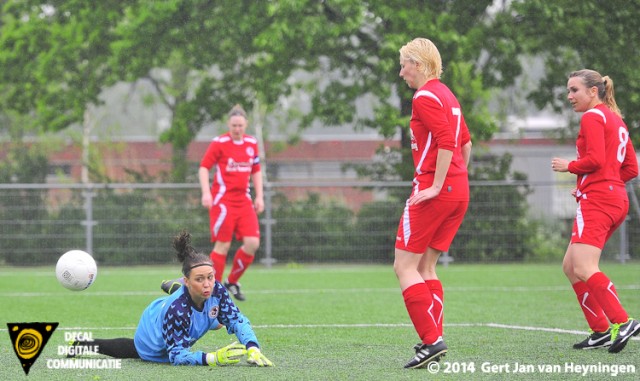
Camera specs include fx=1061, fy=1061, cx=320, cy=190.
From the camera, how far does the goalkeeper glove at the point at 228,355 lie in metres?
6.55

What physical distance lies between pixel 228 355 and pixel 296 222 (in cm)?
1379

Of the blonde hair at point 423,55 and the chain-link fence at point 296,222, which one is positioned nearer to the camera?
the blonde hair at point 423,55

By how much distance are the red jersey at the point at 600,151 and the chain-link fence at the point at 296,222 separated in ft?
39.6

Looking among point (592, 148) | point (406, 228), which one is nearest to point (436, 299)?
point (406, 228)

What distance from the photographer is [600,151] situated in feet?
24.5

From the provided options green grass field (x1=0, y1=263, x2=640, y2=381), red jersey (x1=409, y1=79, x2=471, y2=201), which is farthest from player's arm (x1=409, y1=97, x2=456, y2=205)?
green grass field (x1=0, y1=263, x2=640, y2=381)

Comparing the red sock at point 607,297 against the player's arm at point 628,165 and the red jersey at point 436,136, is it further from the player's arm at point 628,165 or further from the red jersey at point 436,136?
the red jersey at point 436,136

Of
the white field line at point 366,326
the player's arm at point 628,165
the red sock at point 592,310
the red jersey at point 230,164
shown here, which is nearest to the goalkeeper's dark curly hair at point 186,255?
the white field line at point 366,326

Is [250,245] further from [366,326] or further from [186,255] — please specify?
[186,255]

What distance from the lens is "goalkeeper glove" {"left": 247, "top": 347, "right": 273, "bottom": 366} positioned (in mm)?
6594

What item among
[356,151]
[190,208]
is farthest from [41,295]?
[356,151]

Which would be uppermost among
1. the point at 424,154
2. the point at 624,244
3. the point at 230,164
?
the point at 424,154

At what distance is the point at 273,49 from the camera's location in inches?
→ 834

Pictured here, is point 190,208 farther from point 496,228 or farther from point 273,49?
point 496,228
